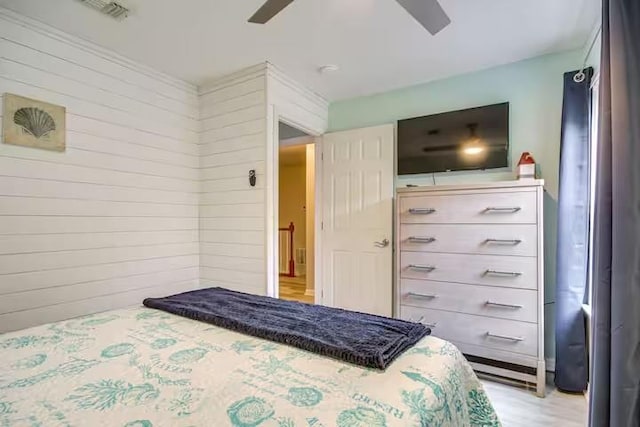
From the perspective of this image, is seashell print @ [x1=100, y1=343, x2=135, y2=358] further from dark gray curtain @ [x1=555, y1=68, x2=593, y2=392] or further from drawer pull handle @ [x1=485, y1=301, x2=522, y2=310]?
dark gray curtain @ [x1=555, y1=68, x2=593, y2=392]

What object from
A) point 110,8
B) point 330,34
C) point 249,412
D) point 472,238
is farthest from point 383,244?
point 110,8

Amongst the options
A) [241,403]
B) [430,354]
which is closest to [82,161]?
[241,403]

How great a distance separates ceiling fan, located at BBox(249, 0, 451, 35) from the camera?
1.57m

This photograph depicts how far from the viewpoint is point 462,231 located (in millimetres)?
2514

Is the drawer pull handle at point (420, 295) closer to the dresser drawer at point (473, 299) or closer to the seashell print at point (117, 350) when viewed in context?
the dresser drawer at point (473, 299)

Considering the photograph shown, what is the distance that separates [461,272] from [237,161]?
2.11 metres

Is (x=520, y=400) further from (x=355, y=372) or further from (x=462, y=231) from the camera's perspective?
(x=355, y=372)

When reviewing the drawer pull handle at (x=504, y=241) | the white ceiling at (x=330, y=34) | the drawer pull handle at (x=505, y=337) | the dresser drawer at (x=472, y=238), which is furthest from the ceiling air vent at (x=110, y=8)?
the drawer pull handle at (x=505, y=337)

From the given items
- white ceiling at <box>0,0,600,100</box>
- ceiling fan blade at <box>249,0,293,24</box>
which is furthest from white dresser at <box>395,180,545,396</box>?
ceiling fan blade at <box>249,0,293,24</box>

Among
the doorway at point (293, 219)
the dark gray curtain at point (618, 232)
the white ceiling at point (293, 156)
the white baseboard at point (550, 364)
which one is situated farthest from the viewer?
the doorway at point (293, 219)

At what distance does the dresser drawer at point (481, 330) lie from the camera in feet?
7.48

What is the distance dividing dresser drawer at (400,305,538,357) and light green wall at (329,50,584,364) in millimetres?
512

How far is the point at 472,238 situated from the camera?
248cm

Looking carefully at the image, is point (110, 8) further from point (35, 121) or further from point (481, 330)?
point (481, 330)
